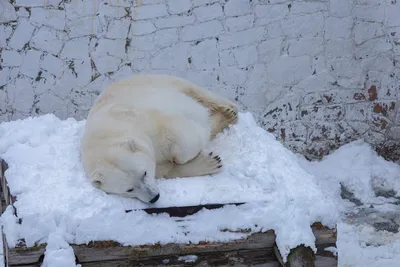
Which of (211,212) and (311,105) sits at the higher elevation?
(211,212)

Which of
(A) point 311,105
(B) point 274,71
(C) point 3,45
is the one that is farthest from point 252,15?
(C) point 3,45

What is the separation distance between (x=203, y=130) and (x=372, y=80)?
334 cm

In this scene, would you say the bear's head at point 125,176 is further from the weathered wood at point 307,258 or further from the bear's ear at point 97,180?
the weathered wood at point 307,258

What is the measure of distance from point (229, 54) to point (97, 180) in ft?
11.7

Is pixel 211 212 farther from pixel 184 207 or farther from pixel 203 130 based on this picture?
pixel 203 130

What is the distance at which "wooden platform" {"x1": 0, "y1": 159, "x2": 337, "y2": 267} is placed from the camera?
9.43 ft

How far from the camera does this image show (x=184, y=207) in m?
2.99

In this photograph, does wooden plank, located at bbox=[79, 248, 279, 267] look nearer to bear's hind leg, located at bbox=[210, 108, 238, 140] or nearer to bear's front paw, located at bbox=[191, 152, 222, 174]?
bear's front paw, located at bbox=[191, 152, 222, 174]

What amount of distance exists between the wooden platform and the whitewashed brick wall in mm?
3281

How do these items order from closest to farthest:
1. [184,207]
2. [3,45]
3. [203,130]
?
1. [184,207]
2. [203,130]
3. [3,45]

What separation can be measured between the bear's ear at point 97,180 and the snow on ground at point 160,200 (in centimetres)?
4

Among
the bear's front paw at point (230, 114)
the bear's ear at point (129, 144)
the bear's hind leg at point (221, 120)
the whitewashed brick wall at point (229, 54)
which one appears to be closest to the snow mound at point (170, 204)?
the bear's ear at point (129, 144)

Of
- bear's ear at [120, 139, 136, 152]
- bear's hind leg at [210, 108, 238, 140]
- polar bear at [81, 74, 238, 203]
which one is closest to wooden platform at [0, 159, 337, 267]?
polar bear at [81, 74, 238, 203]

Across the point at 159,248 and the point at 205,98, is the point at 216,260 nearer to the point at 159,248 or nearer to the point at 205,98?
the point at 159,248
